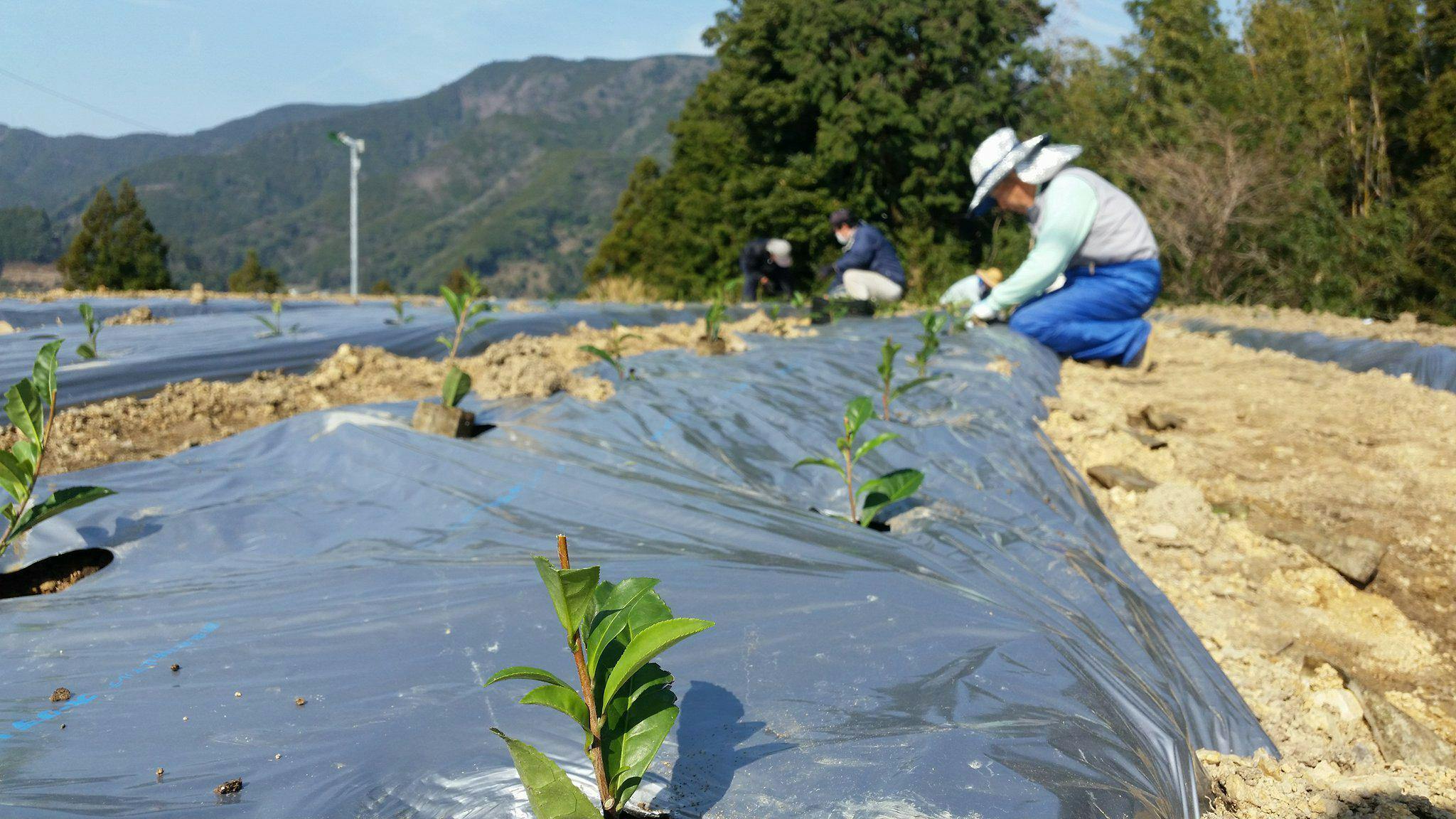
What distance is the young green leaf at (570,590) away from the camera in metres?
0.85

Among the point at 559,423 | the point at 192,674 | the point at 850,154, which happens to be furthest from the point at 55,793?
the point at 850,154

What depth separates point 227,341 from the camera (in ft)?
14.4

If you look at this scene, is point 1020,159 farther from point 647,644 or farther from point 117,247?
point 117,247

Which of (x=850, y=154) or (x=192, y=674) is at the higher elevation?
(x=850, y=154)

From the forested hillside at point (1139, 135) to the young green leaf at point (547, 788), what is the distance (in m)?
10.2

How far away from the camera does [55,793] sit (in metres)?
0.98

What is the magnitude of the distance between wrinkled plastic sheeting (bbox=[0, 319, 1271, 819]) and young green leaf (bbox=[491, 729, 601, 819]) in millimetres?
82

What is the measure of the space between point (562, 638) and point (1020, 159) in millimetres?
4182

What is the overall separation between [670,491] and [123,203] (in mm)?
33847

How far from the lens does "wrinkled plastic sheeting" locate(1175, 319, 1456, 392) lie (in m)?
4.55

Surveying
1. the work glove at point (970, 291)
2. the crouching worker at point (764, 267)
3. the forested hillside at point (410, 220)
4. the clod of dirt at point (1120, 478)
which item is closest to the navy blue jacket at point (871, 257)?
the crouching worker at point (764, 267)

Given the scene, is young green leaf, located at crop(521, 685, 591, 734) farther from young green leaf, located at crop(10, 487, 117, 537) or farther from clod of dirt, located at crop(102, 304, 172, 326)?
clod of dirt, located at crop(102, 304, 172, 326)

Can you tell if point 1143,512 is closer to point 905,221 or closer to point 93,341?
point 93,341

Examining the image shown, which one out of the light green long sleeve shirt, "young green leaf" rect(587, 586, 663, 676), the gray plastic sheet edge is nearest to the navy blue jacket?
the gray plastic sheet edge
